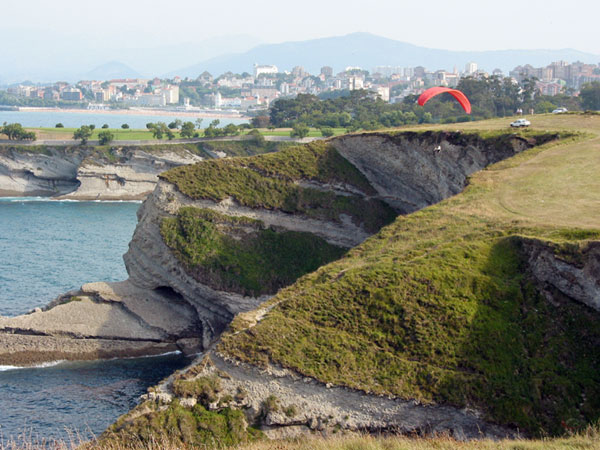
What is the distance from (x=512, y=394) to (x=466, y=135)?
2415 centimetres

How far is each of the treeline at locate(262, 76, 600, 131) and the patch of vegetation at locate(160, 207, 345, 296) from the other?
201 feet

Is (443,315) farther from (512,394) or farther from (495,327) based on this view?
(512,394)

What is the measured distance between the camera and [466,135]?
45562mm

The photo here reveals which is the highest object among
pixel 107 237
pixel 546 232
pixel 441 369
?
pixel 546 232

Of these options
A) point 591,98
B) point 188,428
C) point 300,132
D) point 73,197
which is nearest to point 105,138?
point 73,197

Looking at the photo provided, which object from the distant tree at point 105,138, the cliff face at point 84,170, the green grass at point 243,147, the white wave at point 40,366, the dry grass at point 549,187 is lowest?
the white wave at point 40,366

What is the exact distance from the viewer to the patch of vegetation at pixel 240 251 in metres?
41.3

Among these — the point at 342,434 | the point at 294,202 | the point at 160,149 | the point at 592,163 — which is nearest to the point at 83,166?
the point at 160,149

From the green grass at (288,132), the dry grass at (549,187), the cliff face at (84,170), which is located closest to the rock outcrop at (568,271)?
the dry grass at (549,187)

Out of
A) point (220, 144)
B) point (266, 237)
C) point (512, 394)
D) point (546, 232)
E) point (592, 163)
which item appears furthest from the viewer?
point (220, 144)

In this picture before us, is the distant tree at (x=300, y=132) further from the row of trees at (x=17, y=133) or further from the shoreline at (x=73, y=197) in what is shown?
the row of trees at (x=17, y=133)

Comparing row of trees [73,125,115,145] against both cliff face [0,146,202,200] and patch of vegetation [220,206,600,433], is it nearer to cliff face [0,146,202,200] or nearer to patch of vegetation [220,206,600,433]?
cliff face [0,146,202,200]

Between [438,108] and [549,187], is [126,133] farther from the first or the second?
[549,187]

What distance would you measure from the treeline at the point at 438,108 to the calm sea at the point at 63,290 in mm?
43121
